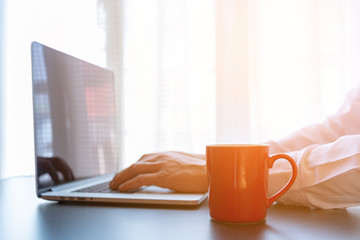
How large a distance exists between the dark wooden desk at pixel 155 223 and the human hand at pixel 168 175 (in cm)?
6

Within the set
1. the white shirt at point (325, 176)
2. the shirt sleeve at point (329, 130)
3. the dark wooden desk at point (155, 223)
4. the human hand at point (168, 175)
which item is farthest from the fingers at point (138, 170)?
the shirt sleeve at point (329, 130)

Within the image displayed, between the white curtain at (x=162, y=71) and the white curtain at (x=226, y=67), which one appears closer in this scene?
the white curtain at (x=226, y=67)

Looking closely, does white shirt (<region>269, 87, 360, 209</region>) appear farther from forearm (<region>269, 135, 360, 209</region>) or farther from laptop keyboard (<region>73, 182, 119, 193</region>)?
laptop keyboard (<region>73, 182, 119, 193</region>)

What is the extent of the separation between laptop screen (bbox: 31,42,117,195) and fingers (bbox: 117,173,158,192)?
185 millimetres

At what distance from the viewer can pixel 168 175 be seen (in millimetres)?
818

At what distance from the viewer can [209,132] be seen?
165 centimetres

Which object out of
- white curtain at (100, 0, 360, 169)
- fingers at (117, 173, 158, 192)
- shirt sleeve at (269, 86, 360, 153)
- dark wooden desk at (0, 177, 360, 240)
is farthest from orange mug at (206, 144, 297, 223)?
white curtain at (100, 0, 360, 169)

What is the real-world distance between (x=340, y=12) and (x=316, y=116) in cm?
44

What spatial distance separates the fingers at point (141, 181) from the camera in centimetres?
82

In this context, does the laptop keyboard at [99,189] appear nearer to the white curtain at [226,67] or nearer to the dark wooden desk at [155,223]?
the dark wooden desk at [155,223]

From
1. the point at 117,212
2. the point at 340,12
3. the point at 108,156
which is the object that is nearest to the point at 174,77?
the point at 108,156

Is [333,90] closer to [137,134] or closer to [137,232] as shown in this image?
[137,134]

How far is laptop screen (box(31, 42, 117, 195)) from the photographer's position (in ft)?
2.82

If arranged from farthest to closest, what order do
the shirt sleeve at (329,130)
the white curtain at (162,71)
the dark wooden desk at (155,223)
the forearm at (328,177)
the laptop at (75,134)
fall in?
1. the white curtain at (162,71)
2. the shirt sleeve at (329,130)
3. the laptop at (75,134)
4. the forearm at (328,177)
5. the dark wooden desk at (155,223)
